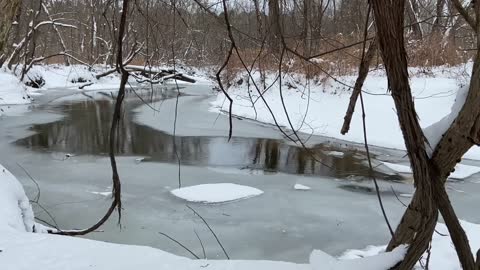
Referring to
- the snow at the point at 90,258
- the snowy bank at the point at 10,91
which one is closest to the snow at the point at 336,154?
the snow at the point at 90,258

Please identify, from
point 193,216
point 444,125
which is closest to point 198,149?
point 193,216

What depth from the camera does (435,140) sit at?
121 cm

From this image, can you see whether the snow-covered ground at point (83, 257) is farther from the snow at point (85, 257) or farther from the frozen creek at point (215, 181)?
the frozen creek at point (215, 181)

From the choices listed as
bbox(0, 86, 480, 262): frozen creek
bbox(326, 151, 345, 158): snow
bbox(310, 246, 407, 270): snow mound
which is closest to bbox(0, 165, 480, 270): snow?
bbox(310, 246, 407, 270): snow mound

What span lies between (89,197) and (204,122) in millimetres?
6261

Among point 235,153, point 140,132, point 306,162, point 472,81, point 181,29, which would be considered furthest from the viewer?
point 140,132

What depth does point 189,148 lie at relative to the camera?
338 inches

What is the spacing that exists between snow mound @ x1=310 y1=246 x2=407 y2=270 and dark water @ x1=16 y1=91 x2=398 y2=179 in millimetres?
4924

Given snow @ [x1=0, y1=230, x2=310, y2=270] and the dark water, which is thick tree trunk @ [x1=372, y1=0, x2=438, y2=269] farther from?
the dark water

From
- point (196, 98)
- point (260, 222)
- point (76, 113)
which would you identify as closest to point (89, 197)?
point (260, 222)

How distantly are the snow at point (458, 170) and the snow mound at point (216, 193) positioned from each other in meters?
2.61

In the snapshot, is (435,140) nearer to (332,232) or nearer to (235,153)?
(332,232)

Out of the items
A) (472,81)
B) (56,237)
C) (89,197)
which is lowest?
(89,197)

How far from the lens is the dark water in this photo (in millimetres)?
7305
